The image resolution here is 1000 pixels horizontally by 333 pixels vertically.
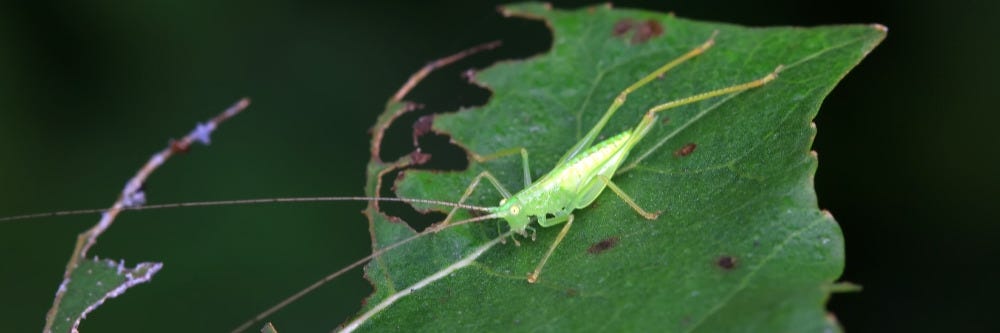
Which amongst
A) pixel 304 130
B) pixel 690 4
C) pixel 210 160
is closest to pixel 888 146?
pixel 690 4

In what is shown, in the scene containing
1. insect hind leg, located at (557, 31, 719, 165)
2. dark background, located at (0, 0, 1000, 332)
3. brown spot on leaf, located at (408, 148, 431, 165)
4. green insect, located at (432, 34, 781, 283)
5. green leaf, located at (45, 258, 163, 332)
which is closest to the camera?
green leaf, located at (45, 258, 163, 332)

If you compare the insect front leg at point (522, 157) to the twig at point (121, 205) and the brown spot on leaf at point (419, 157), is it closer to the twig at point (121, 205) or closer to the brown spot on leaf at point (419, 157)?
the brown spot on leaf at point (419, 157)

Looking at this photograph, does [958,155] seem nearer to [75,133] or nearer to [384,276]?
[384,276]

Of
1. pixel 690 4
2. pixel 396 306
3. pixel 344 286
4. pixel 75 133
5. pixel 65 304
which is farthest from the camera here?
pixel 690 4

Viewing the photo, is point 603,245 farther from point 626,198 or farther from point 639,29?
point 639,29

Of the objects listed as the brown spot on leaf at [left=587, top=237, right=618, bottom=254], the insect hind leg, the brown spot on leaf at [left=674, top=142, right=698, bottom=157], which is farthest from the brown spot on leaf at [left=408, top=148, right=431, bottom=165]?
the brown spot on leaf at [left=674, top=142, right=698, bottom=157]

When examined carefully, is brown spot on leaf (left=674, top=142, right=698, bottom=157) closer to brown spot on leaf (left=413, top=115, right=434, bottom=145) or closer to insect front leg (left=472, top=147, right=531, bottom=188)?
insect front leg (left=472, top=147, right=531, bottom=188)

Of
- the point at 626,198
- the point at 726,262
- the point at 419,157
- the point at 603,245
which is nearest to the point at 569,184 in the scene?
the point at 626,198
